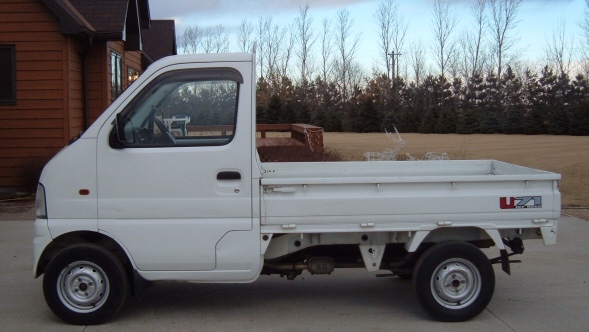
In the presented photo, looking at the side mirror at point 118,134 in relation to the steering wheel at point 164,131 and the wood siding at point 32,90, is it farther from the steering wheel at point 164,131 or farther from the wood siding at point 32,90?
the wood siding at point 32,90

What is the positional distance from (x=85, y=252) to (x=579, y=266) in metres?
5.79

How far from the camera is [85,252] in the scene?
602 centimetres

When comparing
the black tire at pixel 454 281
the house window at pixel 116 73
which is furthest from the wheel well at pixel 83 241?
the house window at pixel 116 73

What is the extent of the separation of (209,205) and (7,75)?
33.9 feet

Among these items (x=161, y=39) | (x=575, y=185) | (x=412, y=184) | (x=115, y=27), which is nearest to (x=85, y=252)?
(x=412, y=184)

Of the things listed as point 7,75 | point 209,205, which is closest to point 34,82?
point 7,75

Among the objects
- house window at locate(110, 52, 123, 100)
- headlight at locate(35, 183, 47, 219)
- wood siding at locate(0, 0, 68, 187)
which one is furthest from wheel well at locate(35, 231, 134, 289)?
house window at locate(110, 52, 123, 100)

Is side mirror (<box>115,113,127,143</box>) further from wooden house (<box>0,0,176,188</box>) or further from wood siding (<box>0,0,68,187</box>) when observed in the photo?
wood siding (<box>0,0,68,187</box>)

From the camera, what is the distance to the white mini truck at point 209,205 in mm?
5980

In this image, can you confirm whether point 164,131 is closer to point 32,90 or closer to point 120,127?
point 120,127

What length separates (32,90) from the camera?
14609mm

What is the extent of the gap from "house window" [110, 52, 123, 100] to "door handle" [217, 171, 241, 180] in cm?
1217

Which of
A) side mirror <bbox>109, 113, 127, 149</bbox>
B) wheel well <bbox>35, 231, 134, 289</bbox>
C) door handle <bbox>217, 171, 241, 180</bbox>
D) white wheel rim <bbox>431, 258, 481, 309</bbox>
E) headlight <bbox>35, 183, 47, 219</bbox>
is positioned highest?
side mirror <bbox>109, 113, 127, 149</bbox>

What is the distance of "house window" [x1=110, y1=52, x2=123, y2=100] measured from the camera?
17594mm
